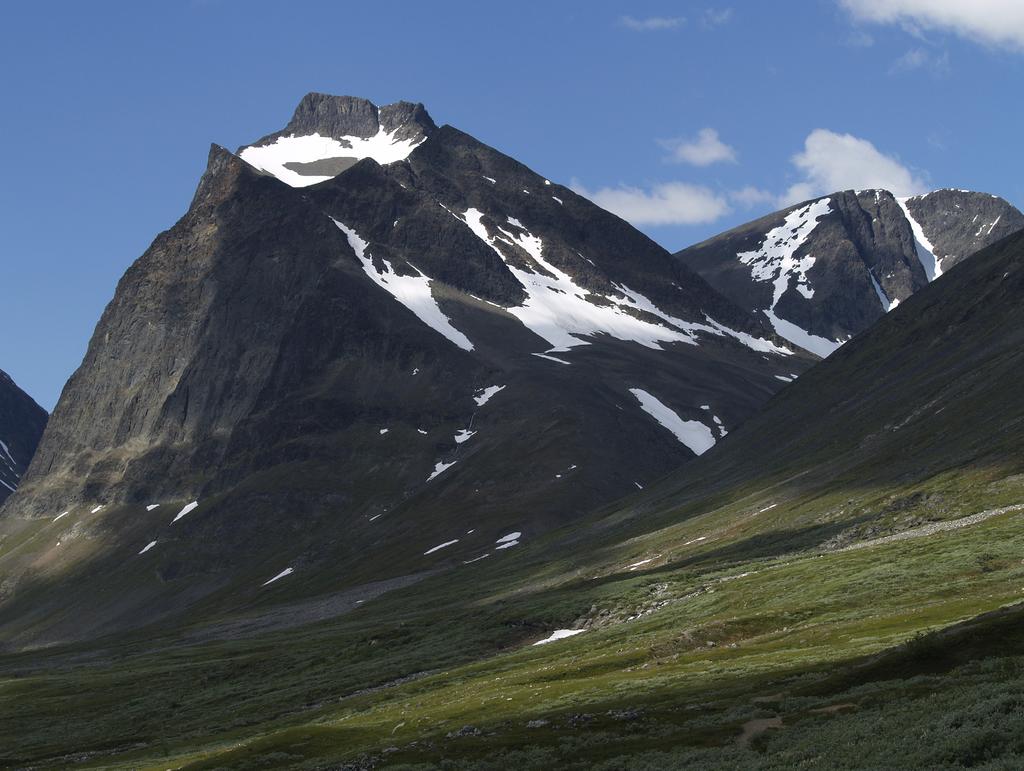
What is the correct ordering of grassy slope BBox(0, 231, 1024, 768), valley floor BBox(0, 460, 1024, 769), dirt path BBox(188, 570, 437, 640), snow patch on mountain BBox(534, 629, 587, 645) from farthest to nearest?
dirt path BBox(188, 570, 437, 640), snow patch on mountain BBox(534, 629, 587, 645), grassy slope BBox(0, 231, 1024, 768), valley floor BBox(0, 460, 1024, 769)

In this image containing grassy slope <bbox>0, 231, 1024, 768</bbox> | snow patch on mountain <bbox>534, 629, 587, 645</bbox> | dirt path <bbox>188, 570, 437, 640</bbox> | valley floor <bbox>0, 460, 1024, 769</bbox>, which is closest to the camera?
valley floor <bbox>0, 460, 1024, 769</bbox>

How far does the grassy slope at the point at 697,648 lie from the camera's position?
156 feet

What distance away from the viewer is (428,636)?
12581 cm

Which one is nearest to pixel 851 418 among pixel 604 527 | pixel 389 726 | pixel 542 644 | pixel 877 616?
pixel 604 527

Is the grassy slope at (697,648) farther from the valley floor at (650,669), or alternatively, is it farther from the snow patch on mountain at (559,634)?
the snow patch on mountain at (559,634)

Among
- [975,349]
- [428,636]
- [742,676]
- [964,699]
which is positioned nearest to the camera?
[964,699]

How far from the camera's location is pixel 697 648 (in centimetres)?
7875

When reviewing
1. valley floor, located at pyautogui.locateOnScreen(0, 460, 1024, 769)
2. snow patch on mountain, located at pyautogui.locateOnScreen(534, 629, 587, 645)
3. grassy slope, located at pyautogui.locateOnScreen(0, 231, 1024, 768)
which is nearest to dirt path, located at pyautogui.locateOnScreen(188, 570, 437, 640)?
valley floor, located at pyautogui.locateOnScreen(0, 460, 1024, 769)

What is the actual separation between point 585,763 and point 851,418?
477ft

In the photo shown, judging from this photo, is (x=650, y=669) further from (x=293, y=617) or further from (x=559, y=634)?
(x=293, y=617)

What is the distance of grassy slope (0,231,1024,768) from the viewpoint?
156ft

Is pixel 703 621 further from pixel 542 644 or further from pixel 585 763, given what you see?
pixel 585 763

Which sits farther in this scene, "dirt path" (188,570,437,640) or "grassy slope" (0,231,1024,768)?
"dirt path" (188,570,437,640)

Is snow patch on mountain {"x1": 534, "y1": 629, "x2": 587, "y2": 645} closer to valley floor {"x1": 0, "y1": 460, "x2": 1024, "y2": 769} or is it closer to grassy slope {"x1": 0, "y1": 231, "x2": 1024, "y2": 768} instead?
Result: valley floor {"x1": 0, "y1": 460, "x2": 1024, "y2": 769}
